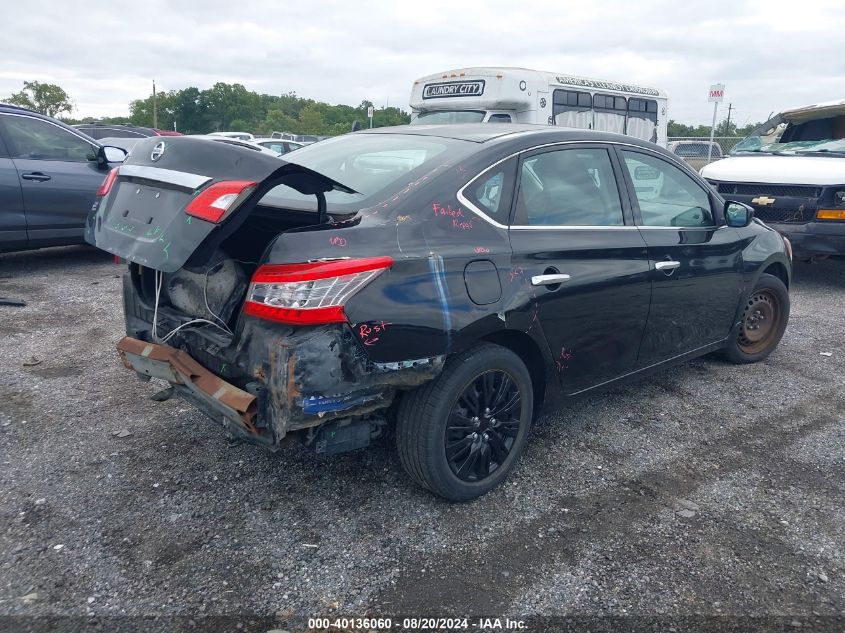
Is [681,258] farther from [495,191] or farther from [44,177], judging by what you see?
[44,177]

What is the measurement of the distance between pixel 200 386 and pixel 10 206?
5283mm

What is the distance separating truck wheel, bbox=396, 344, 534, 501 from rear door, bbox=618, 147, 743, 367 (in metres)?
1.07

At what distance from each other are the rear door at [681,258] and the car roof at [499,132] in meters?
0.20

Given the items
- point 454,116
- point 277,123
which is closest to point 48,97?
point 277,123

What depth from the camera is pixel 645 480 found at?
3.32 metres

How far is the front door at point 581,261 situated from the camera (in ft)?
10.2

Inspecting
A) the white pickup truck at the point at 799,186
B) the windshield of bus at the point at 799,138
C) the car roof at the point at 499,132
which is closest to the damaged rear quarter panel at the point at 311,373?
the car roof at the point at 499,132

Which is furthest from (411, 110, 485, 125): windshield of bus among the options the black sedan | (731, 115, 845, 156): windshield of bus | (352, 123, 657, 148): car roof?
the black sedan

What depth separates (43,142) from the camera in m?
7.16

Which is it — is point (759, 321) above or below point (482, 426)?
above

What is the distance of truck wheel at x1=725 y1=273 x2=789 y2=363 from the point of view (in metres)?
4.81

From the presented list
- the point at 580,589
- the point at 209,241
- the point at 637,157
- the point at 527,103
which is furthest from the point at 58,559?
the point at 527,103

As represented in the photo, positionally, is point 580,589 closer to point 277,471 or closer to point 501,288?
point 501,288

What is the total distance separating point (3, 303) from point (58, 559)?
414 cm
